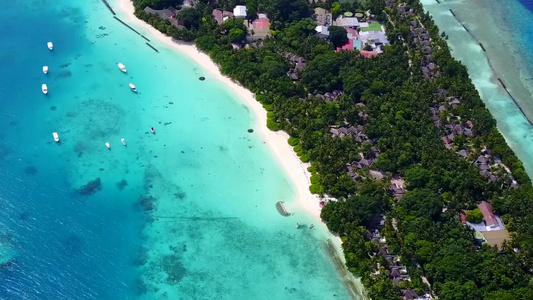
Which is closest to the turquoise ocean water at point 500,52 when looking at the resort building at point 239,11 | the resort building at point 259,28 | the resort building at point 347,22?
the resort building at point 347,22

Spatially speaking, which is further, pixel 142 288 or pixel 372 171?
pixel 372 171

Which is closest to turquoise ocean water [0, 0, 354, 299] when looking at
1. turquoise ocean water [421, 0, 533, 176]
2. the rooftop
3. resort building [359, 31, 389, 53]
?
the rooftop

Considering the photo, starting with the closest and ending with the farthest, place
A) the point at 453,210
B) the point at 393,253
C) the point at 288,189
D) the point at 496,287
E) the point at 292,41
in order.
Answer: the point at 496,287
the point at 393,253
the point at 453,210
the point at 288,189
the point at 292,41

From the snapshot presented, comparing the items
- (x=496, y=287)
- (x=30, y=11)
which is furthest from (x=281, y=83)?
(x=30, y=11)

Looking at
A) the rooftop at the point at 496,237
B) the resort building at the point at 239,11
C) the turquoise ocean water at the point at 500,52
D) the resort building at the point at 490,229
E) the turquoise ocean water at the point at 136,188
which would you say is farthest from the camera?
the resort building at the point at 239,11

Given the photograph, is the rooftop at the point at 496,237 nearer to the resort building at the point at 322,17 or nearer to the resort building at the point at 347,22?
the resort building at the point at 347,22

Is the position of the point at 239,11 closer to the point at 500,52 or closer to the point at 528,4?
the point at 500,52

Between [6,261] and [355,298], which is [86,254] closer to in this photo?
[6,261]
